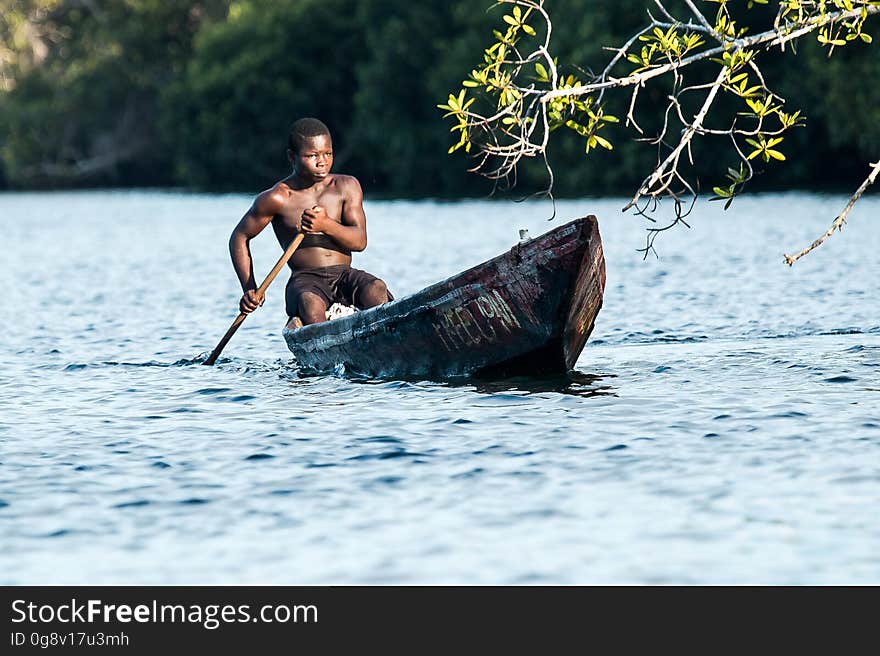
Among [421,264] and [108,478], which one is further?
[421,264]

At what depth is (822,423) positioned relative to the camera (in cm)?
909

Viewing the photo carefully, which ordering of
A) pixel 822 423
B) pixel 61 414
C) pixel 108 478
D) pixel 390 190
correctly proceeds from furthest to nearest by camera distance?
pixel 390 190 → pixel 61 414 → pixel 822 423 → pixel 108 478

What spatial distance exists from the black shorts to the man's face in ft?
2.68

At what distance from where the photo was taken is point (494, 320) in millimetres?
10414

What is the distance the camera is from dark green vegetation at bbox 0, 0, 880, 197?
42.7 m

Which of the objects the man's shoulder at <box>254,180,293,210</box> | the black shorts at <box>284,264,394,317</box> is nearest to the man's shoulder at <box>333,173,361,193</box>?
the man's shoulder at <box>254,180,293,210</box>

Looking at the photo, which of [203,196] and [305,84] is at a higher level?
[305,84]

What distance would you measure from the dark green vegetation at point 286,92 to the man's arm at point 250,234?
27.6m

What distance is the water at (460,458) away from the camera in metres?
6.50

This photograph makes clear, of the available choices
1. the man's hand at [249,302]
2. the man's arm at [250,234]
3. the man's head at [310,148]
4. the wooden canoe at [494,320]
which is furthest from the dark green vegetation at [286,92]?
the wooden canoe at [494,320]

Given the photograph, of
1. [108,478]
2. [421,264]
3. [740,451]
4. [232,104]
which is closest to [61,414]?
[108,478]
